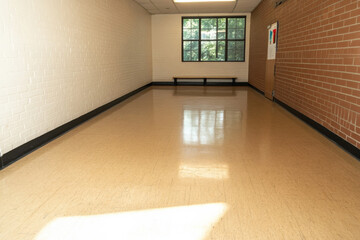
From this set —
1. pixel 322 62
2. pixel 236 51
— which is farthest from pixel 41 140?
pixel 236 51

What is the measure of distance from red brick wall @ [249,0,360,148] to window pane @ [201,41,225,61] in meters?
4.86

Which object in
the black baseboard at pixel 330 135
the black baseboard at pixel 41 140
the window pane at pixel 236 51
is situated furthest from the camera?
the window pane at pixel 236 51

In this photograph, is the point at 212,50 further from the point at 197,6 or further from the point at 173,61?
the point at 197,6

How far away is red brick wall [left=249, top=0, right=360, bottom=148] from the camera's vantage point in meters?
3.88

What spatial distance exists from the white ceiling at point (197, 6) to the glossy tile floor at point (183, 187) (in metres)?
6.67

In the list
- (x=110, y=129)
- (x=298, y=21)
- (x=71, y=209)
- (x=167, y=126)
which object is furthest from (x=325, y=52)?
(x=71, y=209)

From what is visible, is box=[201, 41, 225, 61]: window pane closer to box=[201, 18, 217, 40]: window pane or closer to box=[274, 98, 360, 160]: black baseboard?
box=[201, 18, 217, 40]: window pane

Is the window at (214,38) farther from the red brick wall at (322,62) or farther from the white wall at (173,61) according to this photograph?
the red brick wall at (322,62)

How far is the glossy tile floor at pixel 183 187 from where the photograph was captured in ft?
7.06

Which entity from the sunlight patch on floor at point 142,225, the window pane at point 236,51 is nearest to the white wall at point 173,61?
the window pane at point 236,51

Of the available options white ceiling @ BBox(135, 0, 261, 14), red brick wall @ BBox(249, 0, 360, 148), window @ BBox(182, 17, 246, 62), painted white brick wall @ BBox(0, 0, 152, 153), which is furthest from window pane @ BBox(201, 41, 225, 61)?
painted white brick wall @ BBox(0, 0, 152, 153)

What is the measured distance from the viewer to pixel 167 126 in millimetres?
5254

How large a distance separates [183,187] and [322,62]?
339cm

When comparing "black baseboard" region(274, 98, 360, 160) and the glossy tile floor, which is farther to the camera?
"black baseboard" region(274, 98, 360, 160)
